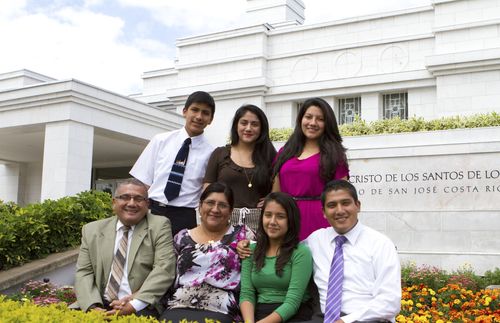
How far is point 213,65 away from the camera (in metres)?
18.5

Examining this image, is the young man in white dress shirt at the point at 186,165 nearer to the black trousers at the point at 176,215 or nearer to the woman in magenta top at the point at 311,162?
the black trousers at the point at 176,215

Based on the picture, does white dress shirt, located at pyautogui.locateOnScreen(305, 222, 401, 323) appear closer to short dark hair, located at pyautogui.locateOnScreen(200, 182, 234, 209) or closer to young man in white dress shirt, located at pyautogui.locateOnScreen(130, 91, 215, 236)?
short dark hair, located at pyautogui.locateOnScreen(200, 182, 234, 209)

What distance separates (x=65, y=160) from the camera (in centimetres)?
1412

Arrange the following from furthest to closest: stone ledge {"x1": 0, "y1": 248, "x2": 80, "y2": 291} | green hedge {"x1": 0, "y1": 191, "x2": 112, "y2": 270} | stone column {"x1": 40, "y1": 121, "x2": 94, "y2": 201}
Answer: stone column {"x1": 40, "y1": 121, "x2": 94, "y2": 201} < green hedge {"x1": 0, "y1": 191, "x2": 112, "y2": 270} < stone ledge {"x1": 0, "y1": 248, "x2": 80, "y2": 291}

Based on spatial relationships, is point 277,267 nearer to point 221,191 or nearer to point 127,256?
point 221,191

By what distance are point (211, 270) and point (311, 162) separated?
43.7 inches

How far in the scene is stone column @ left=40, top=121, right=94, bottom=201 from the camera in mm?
14109

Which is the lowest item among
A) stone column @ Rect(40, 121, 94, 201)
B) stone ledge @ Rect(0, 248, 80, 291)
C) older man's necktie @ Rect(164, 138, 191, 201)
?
stone ledge @ Rect(0, 248, 80, 291)

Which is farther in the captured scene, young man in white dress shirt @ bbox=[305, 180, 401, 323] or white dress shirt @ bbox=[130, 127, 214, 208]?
white dress shirt @ bbox=[130, 127, 214, 208]

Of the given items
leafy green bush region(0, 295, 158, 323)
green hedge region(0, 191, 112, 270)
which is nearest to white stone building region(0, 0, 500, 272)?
green hedge region(0, 191, 112, 270)

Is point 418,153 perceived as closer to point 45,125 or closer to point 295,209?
point 295,209

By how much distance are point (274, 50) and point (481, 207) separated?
1055cm

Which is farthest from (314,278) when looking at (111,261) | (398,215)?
(398,215)

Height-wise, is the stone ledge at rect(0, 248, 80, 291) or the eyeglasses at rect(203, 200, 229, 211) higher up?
the eyeglasses at rect(203, 200, 229, 211)
